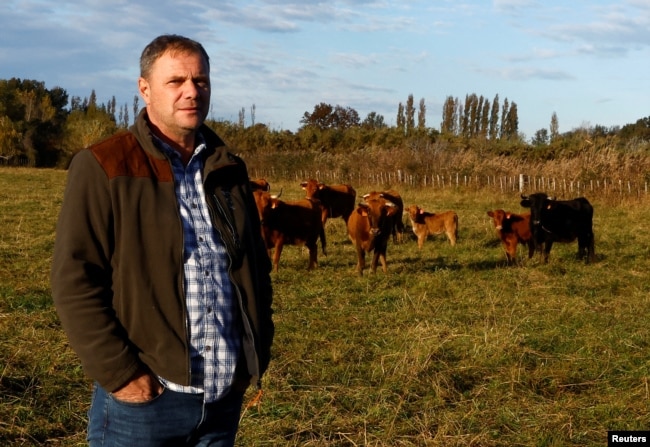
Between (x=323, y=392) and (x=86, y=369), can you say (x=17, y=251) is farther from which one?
(x=86, y=369)

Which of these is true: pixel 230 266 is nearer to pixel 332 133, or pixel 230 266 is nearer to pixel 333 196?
pixel 333 196

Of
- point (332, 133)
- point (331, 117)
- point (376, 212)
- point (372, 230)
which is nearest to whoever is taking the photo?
point (372, 230)

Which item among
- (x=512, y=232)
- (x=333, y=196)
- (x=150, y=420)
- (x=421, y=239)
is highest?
A: (x=333, y=196)

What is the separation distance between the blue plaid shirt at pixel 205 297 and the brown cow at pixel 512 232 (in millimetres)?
11968

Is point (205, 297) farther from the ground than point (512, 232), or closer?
farther from the ground

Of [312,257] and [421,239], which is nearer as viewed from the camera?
[312,257]

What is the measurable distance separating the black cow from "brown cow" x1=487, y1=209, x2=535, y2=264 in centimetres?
17

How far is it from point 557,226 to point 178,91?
1273 centimetres

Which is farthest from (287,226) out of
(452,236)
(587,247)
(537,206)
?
(587,247)

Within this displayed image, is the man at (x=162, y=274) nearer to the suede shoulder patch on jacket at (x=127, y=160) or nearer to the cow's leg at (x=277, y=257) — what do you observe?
the suede shoulder patch on jacket at (x=127, y=160)

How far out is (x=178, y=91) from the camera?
8.55 feet

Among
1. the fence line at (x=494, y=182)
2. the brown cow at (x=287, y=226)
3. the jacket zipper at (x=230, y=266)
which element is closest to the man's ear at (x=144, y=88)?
the jacket zipper at (x=230, y=266)

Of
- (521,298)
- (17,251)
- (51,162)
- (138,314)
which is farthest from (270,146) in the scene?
(138,314)

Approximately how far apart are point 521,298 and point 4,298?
253 inches
